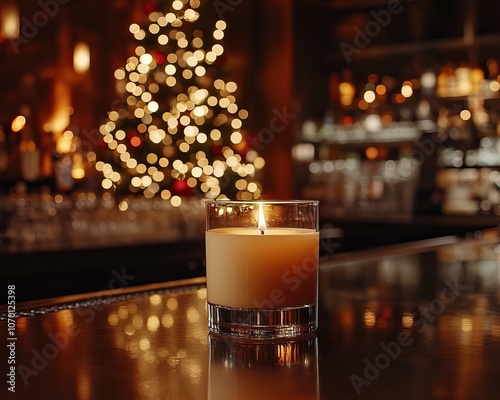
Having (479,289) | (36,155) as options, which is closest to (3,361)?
(479,289)

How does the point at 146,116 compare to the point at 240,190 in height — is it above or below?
above

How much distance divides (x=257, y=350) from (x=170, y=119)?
16.8ft

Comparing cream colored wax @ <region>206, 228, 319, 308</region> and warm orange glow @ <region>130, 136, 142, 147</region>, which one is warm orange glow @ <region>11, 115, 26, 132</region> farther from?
cream colored wax @ <region>206, 228, 319, 308</region>

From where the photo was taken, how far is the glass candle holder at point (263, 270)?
678 mm

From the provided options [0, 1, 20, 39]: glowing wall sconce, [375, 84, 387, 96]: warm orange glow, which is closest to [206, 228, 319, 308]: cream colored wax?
[0, 1, 20, 39]: glowing wall sconce

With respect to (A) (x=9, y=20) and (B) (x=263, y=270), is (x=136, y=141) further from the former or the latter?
(B) (x=263, y=270)

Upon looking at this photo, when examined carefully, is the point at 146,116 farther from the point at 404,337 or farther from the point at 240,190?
the point at 404,337

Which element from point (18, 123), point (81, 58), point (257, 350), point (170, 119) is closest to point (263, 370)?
point (257, 350)

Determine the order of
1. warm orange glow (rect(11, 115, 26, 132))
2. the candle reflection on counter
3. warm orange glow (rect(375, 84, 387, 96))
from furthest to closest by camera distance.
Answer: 1. warm orange glow (rect(375, 84, 387, 96))
2. warm orange glow (rect(11, 115, 26, 132))
3. the candle reflection on counter

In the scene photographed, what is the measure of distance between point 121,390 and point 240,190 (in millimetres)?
5508

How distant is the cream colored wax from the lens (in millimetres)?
684

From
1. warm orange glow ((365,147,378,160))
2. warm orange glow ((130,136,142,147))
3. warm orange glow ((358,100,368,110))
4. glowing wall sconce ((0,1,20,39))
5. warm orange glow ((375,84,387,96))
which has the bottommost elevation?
warm orange glow ((365,147,378,160))

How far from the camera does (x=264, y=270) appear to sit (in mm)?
688

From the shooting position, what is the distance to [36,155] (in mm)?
4691
